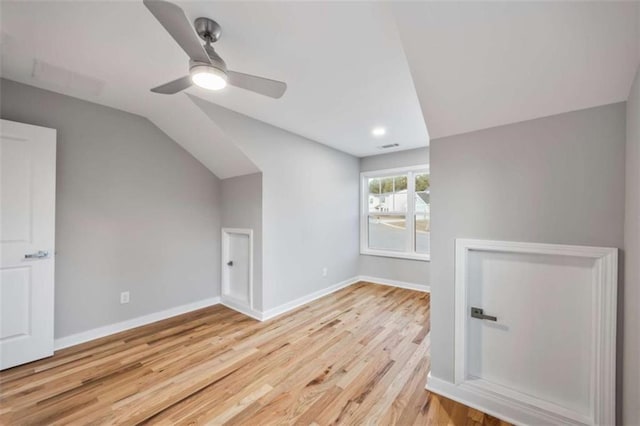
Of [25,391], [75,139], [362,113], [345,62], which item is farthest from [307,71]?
[25,391]

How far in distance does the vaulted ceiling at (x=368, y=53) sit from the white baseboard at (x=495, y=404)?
69.2 inches

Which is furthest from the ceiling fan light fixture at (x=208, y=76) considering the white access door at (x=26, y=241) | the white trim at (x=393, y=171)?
the white trim at (x=393, y=171)

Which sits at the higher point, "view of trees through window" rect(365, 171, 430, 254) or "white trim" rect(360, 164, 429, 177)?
"white trim" rect(360, 164, 429, 177)

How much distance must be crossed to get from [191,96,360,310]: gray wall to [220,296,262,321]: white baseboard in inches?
6.2

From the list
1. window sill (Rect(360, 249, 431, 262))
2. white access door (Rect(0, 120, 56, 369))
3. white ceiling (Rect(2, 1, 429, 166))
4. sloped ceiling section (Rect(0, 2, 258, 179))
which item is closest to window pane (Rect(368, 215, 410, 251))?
window sill (Rect(360, 249, 431, 262))

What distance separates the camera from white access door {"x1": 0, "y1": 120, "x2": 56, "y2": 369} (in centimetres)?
202

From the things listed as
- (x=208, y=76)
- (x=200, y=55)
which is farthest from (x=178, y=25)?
(x=208, y=76)

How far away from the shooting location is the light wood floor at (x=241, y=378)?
1602 mm

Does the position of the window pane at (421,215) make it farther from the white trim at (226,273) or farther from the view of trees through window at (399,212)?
the white trim at (226,273)

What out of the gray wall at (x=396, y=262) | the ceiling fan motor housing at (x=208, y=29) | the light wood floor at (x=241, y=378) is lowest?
the light wood floor at (x=241, y=378)

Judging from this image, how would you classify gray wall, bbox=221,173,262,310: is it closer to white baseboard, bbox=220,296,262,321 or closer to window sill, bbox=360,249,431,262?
white baseboard, bbox=220,296,262,321

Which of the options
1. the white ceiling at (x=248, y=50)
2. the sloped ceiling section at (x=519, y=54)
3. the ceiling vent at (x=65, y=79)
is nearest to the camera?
the sloped ceiling section at (x=519, y=54)

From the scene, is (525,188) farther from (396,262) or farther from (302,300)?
(396,262)

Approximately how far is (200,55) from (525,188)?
2.08 metres
